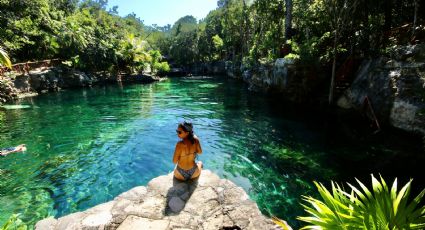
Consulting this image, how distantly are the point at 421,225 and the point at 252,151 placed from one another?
958 cm

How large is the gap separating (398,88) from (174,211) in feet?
42.8

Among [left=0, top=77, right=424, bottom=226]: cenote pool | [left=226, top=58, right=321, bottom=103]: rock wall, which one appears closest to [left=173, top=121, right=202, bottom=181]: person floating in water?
[left=0, top=77, right=424, bottom=226]: cenote pool

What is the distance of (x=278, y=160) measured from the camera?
10898mm

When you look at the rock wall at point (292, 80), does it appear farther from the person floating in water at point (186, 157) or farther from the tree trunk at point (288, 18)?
the person floating in water at point (186, 157)

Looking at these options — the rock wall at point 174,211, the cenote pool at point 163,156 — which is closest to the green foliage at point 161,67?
the cenote pool at point 163,156

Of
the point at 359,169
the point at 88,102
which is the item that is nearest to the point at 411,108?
the point at 359,169

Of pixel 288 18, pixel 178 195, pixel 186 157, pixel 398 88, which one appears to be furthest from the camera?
pixel 288 18

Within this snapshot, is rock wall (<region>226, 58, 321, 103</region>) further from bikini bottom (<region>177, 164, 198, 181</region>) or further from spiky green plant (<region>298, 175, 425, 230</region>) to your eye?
spiky green plant (<region>298, 175, 425, 230</region>)

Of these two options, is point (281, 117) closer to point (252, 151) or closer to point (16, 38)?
point (252, 151)

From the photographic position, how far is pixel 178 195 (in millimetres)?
5559

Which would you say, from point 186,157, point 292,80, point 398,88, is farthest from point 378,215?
point 292,80

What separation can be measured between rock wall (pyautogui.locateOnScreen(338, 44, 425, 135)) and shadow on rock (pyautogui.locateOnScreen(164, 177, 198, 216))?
9.99 metres

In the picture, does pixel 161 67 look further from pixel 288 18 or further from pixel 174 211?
pixel 174 211

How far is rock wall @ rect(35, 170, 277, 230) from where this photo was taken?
4.68 m
